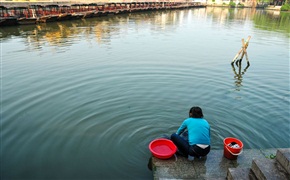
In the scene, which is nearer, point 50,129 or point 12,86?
point 50,129

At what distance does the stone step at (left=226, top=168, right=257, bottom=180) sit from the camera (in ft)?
16.4

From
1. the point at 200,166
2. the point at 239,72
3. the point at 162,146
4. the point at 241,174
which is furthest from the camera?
the point at 239,72

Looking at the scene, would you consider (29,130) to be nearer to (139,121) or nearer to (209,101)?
(139,121)

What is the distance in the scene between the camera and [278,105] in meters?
10.3

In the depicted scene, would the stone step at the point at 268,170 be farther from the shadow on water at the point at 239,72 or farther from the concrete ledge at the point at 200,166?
the shadow on water at the point at 239,72

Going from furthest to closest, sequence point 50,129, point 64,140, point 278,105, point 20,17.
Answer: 1. point 20,17
2. point 278,105
3. point 50,129
4. point 64,140

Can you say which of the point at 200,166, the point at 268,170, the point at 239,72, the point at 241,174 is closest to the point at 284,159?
the point at 268,170

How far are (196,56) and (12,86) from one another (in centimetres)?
1283

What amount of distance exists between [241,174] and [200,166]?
3.65 feet

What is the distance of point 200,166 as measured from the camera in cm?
596

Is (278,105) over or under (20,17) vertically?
under

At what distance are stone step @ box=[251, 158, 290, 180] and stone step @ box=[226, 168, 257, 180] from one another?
0.12m

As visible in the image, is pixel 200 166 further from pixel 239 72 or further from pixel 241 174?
pixel 239 72

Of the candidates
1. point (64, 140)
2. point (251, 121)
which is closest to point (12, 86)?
point (64, 140)
